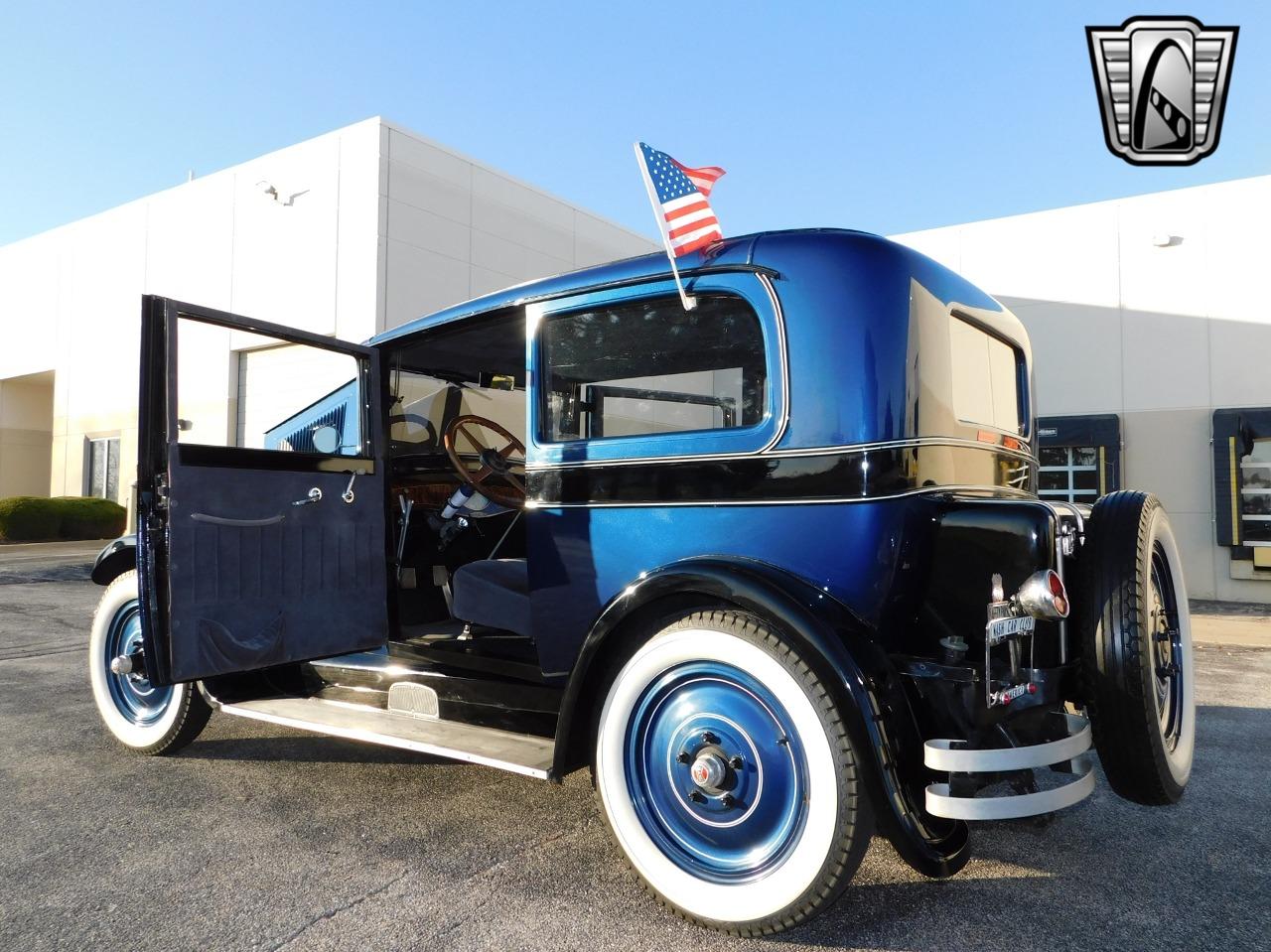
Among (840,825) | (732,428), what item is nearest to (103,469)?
(732,428)

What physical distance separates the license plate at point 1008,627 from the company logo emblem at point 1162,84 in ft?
15.1

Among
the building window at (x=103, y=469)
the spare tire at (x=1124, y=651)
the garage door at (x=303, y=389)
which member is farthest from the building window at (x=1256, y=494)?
the building window at (x=103, y=469)

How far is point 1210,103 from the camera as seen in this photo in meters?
5.59

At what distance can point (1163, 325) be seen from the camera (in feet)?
32.2

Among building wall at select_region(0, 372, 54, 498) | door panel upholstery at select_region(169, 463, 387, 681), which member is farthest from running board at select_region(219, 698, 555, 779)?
building wall at select_region(0, 372, 54, 498)

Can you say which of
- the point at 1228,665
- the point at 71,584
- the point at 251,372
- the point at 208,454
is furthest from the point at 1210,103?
the point at 251,372

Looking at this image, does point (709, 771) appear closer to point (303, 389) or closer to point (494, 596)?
point (494, 596)

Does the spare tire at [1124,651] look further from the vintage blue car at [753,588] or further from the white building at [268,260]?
the white building at [268,260]

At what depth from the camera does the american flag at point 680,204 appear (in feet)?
8.14

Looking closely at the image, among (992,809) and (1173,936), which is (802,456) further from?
(1173,936)

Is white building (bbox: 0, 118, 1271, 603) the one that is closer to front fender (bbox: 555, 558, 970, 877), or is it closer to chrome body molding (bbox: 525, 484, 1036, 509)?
chrome body molding (bbox: 525, 484, 1036, 509)

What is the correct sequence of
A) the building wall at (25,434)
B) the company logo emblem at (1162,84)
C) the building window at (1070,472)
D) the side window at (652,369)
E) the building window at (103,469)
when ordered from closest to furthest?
the side window at (652,369)
the company logo emblem at (1162,84)
the building window at (1070,472)
the building window at (103,469)
the building wall at (25,434)

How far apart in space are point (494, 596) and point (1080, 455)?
9.37m

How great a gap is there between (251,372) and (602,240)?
6.78m
